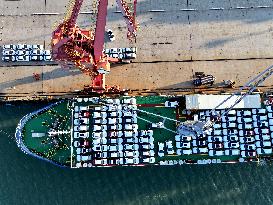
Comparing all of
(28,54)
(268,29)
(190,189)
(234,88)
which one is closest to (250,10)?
(268,29)

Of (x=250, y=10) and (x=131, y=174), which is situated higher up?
(x=250, y=10)

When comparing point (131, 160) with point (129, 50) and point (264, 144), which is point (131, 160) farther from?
point (264, 144)

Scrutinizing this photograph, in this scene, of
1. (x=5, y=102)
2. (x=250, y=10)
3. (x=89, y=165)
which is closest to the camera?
(x=89, y=165)

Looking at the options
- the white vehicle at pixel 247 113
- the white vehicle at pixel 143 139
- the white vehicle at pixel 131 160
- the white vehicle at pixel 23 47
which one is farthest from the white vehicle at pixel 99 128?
the white vehicle at pixel 247 113

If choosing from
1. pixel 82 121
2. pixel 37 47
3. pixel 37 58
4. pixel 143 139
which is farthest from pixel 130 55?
pixel 37 47

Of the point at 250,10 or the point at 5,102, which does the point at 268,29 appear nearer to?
the point at 250,10

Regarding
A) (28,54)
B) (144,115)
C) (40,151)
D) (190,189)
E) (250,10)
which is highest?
(250,10)
